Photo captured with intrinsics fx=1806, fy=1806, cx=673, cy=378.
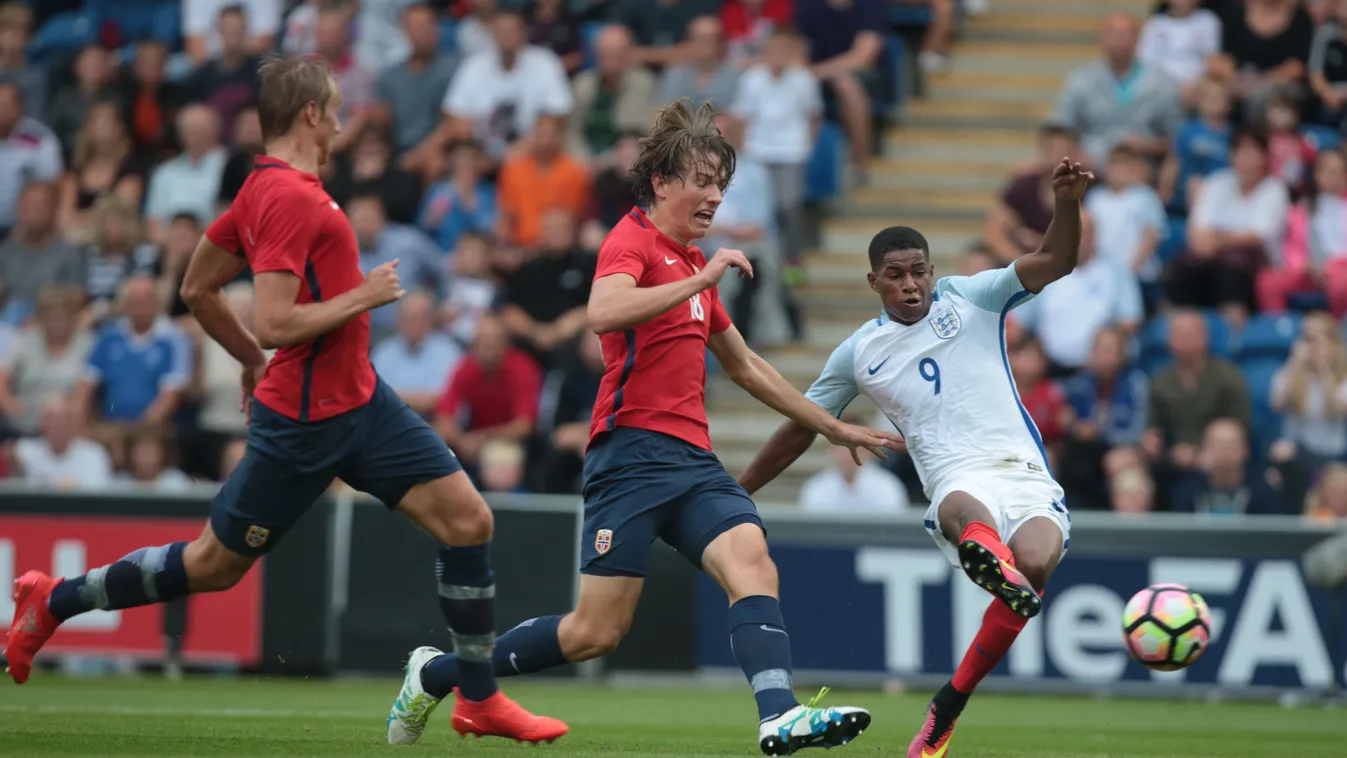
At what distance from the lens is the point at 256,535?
7.58m

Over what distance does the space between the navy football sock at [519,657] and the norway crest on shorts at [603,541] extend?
0.49 meters

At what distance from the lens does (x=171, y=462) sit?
50.5ft

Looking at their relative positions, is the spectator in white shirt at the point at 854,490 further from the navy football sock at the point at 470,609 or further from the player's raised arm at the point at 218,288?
the player's raised arm at the point at 218,288

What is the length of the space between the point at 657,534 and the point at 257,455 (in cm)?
170

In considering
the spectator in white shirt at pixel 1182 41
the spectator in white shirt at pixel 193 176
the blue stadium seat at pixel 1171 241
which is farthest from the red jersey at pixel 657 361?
the spectator in white shirt at pixel 193 176

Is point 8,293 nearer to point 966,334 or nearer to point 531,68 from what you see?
point 531,68

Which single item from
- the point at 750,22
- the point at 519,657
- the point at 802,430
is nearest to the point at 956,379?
the point at 802,430

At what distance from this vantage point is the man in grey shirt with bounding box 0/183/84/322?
699 inches

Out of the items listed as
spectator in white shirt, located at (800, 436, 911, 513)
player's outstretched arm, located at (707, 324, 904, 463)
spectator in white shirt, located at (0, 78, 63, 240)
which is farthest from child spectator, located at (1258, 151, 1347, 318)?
spectator in white shirt, located at (0, 78, 63, 240)

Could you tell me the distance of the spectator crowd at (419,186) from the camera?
1544 centimetres

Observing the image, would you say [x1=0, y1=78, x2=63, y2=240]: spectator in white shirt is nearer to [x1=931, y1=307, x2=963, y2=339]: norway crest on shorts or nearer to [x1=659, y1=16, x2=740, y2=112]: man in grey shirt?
[x1=659, y1=16, x2=740, y2=112]: man in grey shirt

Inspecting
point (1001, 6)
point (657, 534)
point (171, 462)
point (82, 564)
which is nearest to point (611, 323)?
point (657, 534)

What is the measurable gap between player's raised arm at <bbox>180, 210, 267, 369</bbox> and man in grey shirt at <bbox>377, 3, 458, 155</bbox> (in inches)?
423

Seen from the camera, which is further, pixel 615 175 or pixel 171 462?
pixel 615 175
